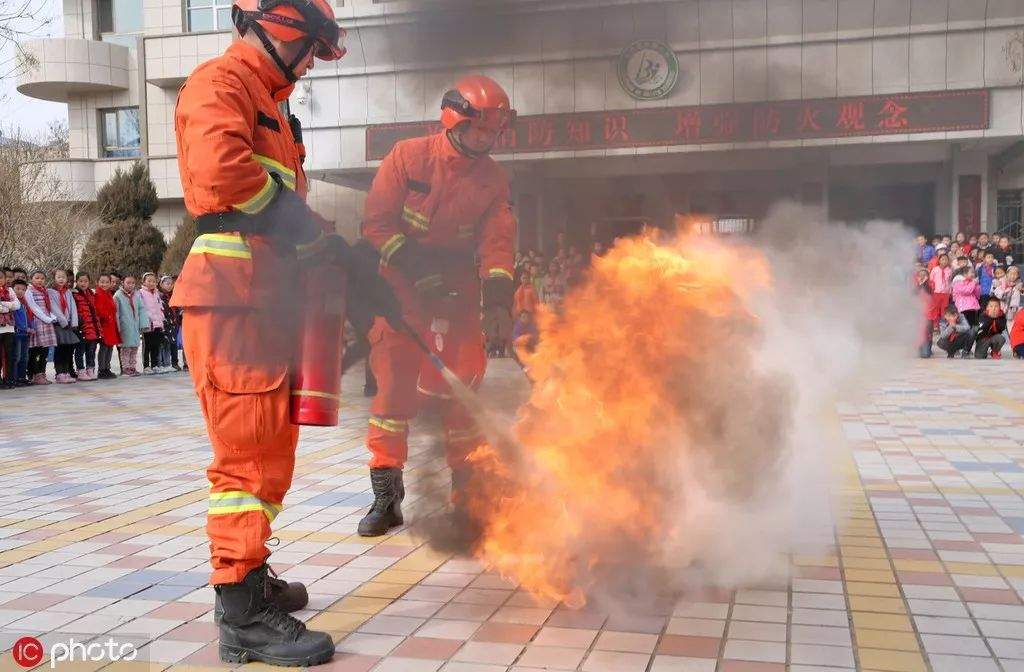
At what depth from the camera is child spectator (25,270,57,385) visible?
44.4ft

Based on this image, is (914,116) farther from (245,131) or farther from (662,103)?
(245,131)

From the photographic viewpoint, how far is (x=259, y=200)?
306 centimetres

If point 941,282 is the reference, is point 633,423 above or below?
below

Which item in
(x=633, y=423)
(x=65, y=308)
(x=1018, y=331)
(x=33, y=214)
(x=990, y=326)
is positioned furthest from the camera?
(x=33, y=214)

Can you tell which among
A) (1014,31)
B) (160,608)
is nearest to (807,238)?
(1014,31)

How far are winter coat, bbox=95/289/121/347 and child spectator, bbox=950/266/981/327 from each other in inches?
510

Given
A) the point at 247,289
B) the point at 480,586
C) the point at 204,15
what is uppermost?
the point at 204,15

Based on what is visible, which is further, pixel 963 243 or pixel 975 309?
pixel 963 243

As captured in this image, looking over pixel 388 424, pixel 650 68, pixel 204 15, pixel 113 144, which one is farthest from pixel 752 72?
pixel 113 144

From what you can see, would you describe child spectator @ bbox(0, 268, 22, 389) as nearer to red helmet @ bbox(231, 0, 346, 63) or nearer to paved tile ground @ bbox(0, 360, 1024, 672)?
paved tile ground @ bbox(0, 360, 1024, 672)

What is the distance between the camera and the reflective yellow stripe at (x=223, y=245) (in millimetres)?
3143

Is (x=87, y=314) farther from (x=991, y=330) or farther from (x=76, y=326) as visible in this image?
(x=991, y=330)

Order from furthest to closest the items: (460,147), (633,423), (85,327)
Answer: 1. (85,327)
2. (460,147)
3. (633,423)

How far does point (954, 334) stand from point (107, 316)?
1323 centimetres
